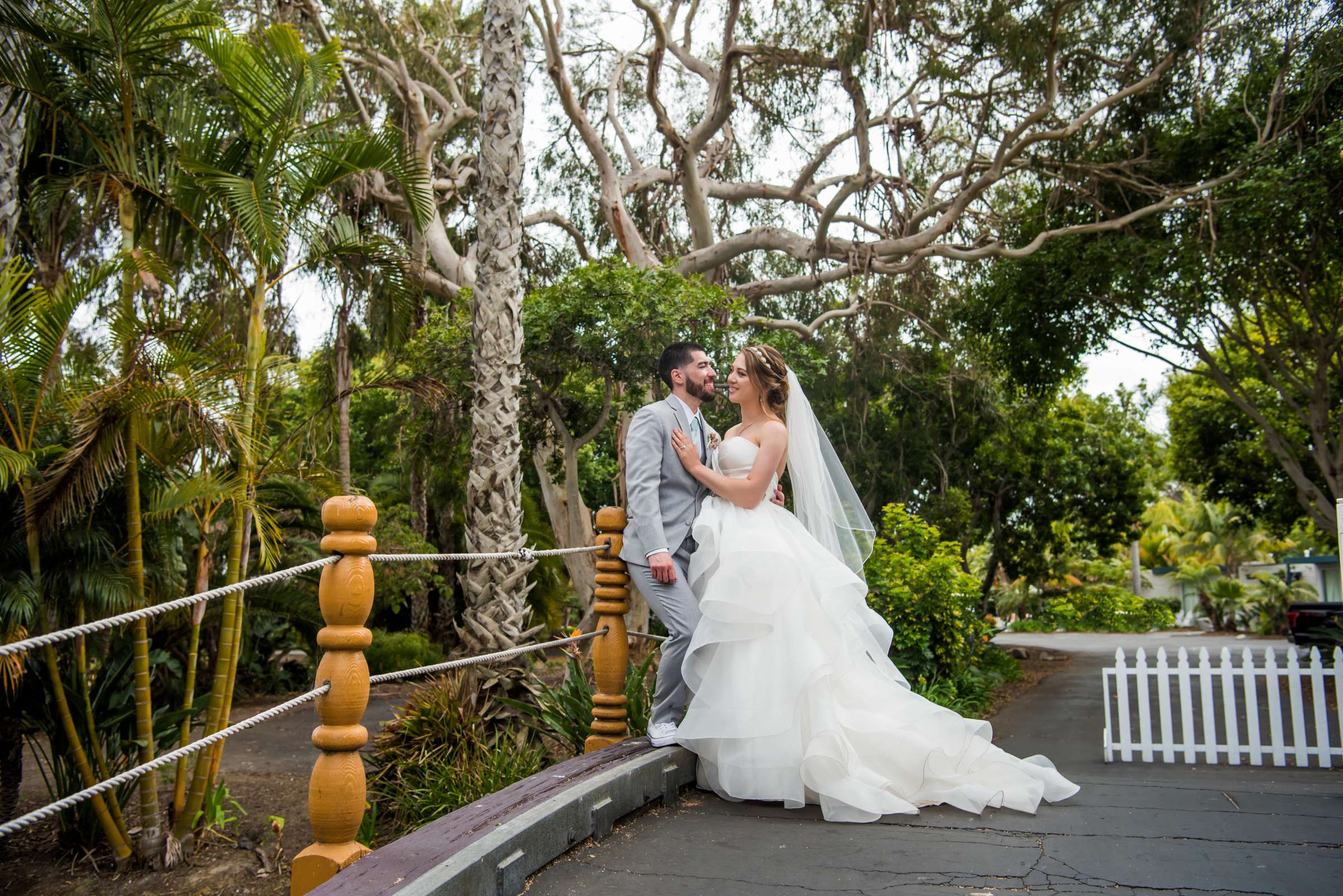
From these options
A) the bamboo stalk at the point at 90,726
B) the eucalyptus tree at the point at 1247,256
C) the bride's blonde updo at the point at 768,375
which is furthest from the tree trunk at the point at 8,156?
the eucalyptus tree at the point at 1247,256

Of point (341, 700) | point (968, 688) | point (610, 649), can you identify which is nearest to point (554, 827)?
point (341, 700)

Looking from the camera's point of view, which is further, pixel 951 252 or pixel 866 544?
pixel 951 252

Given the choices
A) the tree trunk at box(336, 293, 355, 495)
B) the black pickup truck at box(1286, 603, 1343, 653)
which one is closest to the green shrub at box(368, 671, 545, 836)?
the tree trunk at box(336, 293, 355, 495)

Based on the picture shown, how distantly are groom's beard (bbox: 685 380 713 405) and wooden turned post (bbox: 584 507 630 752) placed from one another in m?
0.73

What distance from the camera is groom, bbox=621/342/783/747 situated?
4.79m

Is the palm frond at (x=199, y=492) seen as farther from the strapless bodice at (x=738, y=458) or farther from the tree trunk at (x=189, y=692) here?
the strapless bodice at (x=738, y=458)

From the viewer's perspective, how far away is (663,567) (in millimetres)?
4766

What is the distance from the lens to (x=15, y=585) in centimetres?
669

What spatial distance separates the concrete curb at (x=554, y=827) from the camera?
9.36 ft

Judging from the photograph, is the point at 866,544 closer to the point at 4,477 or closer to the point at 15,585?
the point at 4,477

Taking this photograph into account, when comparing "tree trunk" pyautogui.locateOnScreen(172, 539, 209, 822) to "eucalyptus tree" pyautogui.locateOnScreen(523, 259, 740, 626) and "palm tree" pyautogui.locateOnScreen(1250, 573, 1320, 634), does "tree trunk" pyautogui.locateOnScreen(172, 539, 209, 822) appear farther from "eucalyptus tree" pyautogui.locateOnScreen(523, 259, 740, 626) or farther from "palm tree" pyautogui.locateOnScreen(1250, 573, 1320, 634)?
"palm tree" pyautogui.locateOnScreen(1250, 573, 1320, 634)

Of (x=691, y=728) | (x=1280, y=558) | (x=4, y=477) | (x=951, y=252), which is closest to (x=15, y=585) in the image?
(x=4, y=477)

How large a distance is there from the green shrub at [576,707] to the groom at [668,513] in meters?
0.67

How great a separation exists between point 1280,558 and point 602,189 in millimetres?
40646
